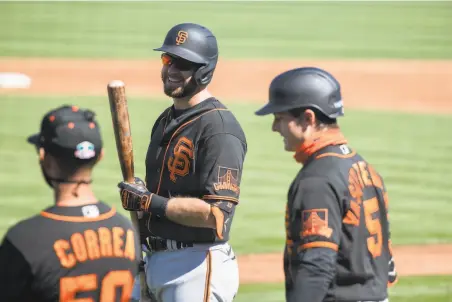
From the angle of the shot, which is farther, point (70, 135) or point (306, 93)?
point (306, 93)

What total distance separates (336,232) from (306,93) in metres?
0.68

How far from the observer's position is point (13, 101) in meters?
18.9

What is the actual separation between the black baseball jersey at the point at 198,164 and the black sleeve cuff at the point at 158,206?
14 centimetres

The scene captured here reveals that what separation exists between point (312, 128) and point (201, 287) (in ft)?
4.58

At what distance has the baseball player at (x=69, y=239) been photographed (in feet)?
13.2

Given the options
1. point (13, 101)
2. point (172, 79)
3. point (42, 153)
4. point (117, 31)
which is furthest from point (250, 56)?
point (42, 153)

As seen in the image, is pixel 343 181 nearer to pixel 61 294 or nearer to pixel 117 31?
pixel 61 294

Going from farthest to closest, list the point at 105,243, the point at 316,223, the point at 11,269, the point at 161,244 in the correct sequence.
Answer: the point at 161,244 → the point at 316,223 → the point at 105,243 → the point at 11,269

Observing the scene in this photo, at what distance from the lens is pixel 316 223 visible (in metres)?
4.55

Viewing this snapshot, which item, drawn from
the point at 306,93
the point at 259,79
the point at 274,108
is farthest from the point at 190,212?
the point at 259,79

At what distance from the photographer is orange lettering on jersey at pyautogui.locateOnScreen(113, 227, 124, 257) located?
425cm

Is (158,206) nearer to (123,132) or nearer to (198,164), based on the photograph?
(198,164)

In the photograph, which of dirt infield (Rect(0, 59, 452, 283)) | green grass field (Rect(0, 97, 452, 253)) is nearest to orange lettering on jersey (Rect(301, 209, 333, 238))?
green grass field (Rect(0, 97, 452, 253))

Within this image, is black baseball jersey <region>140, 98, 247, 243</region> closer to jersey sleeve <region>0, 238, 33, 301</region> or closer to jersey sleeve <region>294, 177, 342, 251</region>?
jersey sleeve <region>294, 177, 342, 251</region>
